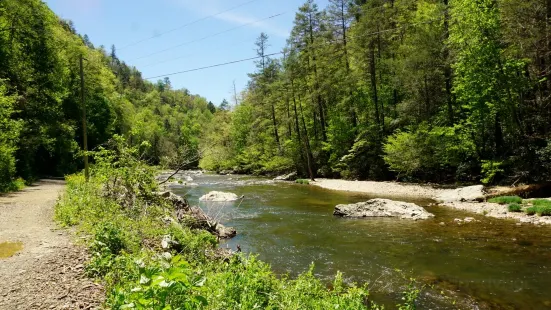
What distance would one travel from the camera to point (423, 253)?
995 cm

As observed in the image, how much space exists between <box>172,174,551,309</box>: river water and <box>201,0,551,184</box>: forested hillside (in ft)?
15.6

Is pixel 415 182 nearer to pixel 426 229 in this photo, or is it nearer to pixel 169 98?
pixel 426 229

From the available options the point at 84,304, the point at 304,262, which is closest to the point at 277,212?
the point at 304,262

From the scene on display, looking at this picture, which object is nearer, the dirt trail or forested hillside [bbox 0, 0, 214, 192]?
the dirt trail

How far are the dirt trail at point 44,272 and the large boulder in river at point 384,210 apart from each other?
1119cm

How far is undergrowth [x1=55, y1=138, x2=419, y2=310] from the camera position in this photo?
3.15 meters

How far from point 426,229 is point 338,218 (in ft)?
12.6

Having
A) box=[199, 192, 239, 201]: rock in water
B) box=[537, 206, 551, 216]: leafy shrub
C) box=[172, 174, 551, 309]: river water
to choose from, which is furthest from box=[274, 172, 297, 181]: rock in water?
box=[537, 206, 551, 216]: leafy shrub

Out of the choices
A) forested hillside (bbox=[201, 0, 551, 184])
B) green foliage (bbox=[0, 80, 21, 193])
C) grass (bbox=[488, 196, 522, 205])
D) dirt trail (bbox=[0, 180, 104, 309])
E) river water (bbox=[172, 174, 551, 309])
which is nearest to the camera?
dirt trail (bbox=[0, 180, 104, 309])

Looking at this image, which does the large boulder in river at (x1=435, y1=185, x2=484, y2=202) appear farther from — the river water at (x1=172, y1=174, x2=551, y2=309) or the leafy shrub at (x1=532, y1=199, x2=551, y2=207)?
the leafy shrub at (x1=532, y1=199, x2=551, y2=207)

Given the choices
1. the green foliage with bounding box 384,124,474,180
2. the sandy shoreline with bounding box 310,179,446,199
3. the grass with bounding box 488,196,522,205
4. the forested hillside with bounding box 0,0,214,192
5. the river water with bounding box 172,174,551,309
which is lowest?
the river water with bounding box 172,174,551,309

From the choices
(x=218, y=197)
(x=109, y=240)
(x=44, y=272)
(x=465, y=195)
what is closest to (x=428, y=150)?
(x=465, y=195)

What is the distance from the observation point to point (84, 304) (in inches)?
180

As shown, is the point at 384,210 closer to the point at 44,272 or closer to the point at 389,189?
the point at 389,189
